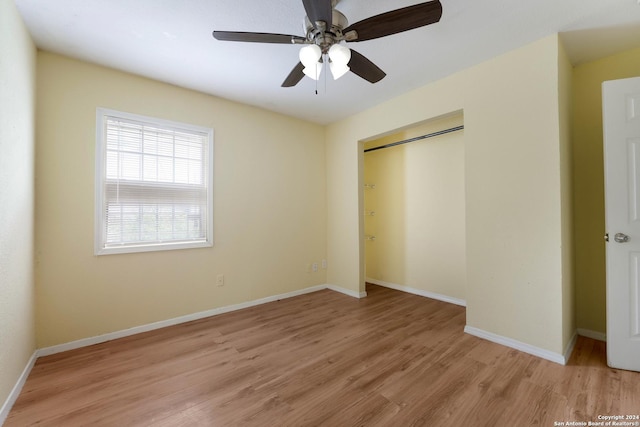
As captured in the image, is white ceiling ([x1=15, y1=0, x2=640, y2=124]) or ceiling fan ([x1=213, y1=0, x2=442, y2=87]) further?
white ceiling ([x1=15, y1=0, x2=640, y2=124])

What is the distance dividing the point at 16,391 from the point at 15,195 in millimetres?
1288

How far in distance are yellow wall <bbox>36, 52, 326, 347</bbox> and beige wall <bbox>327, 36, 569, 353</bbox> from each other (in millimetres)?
2109

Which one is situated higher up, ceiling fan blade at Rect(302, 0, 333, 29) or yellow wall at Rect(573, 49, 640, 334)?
ceiling fan blade at Rect(302, 0, 333, 29)

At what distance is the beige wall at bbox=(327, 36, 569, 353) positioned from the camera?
214cm

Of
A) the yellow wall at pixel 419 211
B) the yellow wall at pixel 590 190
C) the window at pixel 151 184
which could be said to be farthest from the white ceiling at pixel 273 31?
the yellow wall at pixel 419 211

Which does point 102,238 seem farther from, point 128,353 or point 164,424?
point 164,424

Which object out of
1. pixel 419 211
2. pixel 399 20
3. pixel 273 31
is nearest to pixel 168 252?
pixel 273 31

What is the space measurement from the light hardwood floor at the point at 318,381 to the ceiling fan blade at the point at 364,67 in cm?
225

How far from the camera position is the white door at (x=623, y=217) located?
1943 millimetres

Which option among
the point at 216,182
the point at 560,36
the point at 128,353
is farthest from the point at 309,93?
the point at 128,353

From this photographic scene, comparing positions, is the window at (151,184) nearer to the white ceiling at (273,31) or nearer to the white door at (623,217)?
the white ceiling at (273,31)

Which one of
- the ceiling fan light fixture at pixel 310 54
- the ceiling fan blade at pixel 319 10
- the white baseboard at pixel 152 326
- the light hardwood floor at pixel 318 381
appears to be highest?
the ceiling fan blade at pixel 319 10

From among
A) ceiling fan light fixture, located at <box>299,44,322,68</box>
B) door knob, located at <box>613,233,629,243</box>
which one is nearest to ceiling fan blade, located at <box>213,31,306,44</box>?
ceiling fan light fixture, located at <box>299,44,322,68</box>

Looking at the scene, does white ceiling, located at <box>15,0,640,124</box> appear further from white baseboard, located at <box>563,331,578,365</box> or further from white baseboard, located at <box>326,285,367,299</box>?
white baseboard, located at <box>326,285,367,299</box>
